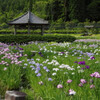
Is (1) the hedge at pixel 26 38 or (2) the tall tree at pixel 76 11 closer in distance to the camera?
(1) the hedge at pixel 26 38

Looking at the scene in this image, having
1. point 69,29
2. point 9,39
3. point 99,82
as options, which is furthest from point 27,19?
point 69,29

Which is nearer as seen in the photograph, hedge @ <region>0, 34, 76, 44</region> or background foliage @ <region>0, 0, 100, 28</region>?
hedge @ <region>0, 34, 76, 44</region>

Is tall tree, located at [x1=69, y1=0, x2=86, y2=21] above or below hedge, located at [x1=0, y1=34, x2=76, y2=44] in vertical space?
above

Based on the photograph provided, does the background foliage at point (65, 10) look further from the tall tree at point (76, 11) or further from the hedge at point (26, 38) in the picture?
the hedge at point (26, 38)

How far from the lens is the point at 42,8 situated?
225 ft

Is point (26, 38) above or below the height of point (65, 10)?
below

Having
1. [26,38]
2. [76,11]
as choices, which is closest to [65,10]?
[76,11]

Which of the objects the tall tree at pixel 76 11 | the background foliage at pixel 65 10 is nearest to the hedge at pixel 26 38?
the background foliage at pixel 65 10

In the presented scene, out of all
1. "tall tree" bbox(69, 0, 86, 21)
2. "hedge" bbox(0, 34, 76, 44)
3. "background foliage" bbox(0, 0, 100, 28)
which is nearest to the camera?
"hedge" bbox(0, 34, 76, 44)

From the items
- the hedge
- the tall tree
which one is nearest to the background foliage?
the tall tree

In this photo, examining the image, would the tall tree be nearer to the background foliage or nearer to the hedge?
the background foliage

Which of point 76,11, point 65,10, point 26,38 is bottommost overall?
point 26,38

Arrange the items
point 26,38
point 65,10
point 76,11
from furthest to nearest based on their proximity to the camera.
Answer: point 65,10
point 76,11
point 26,38

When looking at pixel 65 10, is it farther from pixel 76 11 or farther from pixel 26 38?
pixel 26 38
